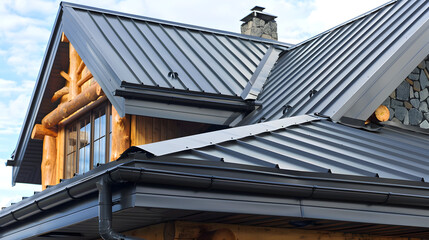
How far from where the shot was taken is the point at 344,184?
7.09 metres

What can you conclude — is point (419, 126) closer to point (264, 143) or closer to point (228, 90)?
point (228, 90)

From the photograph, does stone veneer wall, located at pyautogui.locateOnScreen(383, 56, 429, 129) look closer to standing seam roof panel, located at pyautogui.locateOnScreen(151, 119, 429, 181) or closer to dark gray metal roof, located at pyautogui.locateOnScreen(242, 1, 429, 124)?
dark gray metal roof, located at pyautogui.locateOnScreen(242, 1, 429, 124)

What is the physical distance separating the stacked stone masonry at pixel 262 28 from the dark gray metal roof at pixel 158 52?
2321 mm

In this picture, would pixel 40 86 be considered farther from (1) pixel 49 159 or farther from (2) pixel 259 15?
(2) pixel 259 15

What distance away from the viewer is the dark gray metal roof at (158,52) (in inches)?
456

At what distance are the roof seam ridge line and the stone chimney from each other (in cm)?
252

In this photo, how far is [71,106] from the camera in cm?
1326

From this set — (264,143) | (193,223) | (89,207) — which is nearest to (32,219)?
(89,207)

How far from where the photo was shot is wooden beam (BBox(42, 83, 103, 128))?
12331mm

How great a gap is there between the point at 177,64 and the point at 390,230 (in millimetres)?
5580

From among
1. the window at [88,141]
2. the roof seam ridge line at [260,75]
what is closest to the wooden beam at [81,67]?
the window at [88,141]

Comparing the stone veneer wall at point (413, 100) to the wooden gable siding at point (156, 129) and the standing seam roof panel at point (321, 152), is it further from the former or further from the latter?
the wooden gable siding at point (156, 129)

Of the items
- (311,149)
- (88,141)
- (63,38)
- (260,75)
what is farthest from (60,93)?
(311,149)

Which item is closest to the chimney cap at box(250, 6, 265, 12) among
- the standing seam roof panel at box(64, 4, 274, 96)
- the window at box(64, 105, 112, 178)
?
the standing seam roof panel at box(64, 4, 274, 96)
